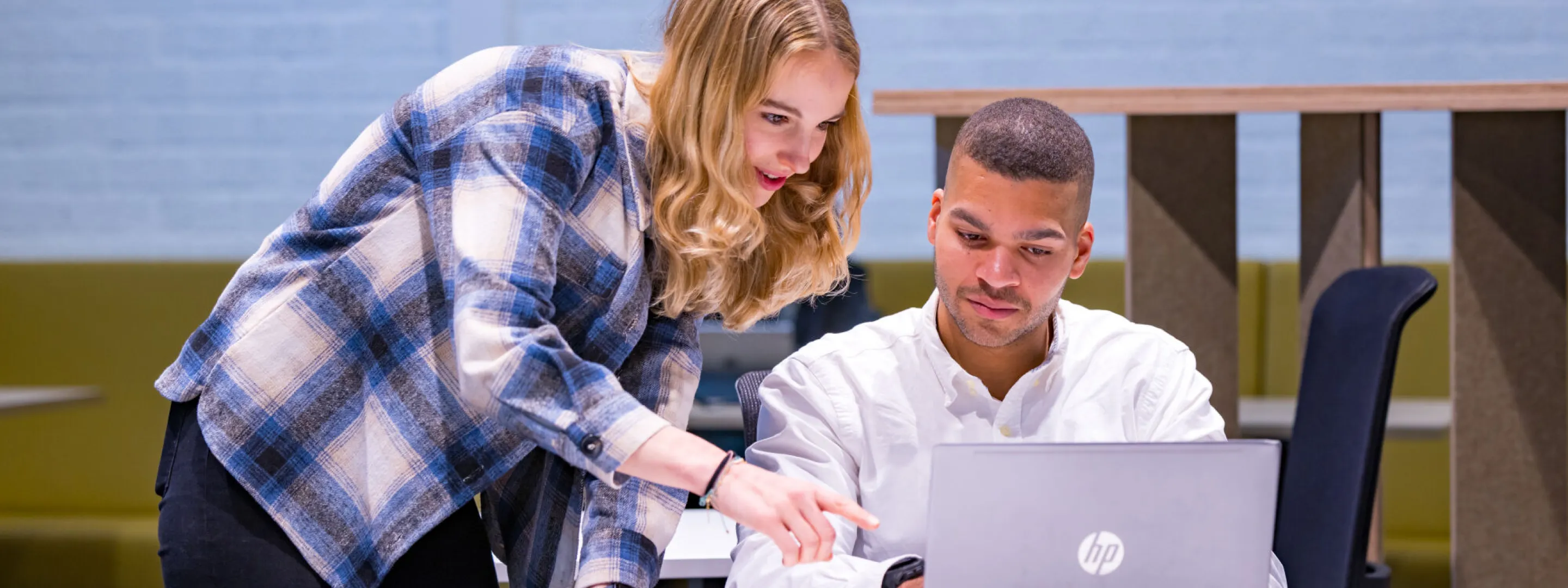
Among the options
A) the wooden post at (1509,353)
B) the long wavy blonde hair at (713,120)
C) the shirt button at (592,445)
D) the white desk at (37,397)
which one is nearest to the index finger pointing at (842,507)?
the shirt button at (592,445)

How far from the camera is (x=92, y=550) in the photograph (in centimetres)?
348

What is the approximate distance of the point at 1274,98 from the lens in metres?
2.15

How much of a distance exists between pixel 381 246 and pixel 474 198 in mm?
→ 143

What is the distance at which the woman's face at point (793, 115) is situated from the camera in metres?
1.14

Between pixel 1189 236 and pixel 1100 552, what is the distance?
138 cm

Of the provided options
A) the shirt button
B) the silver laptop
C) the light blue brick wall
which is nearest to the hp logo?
the silver laptop

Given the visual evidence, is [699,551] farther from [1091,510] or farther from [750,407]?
[1091,510]

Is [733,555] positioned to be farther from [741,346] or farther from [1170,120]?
[741,346]

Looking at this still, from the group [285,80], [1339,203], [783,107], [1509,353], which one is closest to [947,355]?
[783,107]

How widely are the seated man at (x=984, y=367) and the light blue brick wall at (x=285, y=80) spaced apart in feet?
8.13

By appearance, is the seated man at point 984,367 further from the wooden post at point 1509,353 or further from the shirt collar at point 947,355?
the wooden post at point 1509,353

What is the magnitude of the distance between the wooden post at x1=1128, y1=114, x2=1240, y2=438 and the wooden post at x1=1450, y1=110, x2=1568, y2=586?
1.30 feet

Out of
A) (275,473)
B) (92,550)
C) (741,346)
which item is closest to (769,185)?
(275,473)

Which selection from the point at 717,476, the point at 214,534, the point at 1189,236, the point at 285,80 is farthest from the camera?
the point at 285,80
